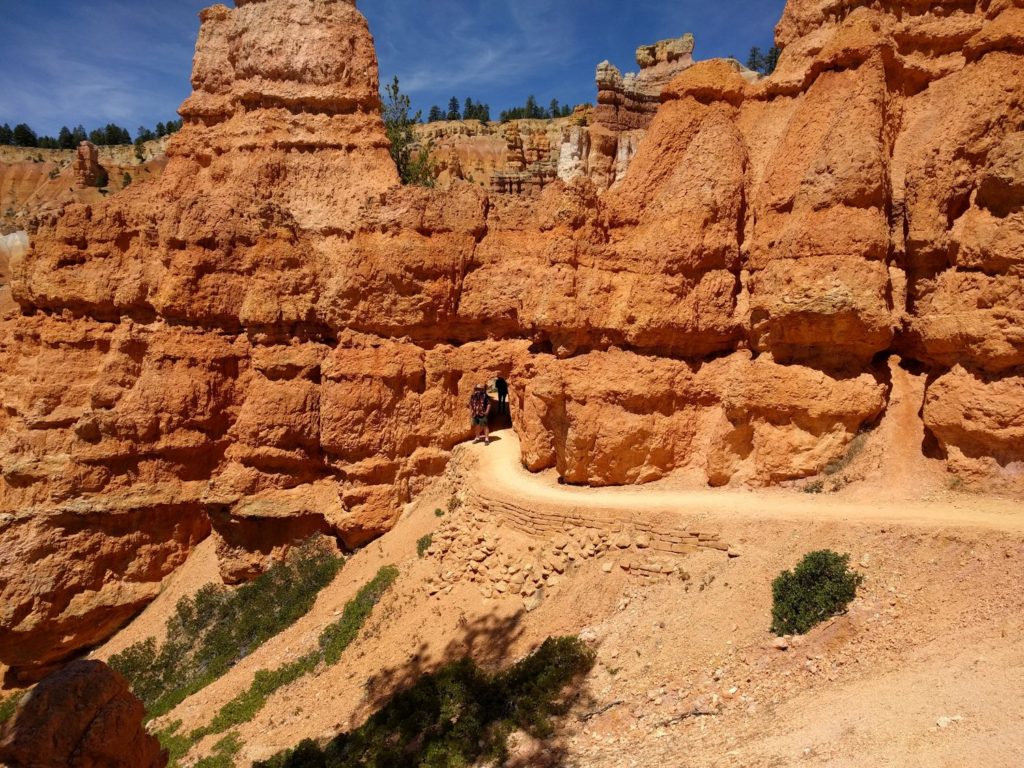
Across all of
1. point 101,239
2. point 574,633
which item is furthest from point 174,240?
point 574,633

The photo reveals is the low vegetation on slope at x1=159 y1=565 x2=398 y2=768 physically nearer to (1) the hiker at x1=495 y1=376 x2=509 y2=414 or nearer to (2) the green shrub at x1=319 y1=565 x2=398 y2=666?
(2) the green shrub at x1=319 y1=565 x2=398 y2=666

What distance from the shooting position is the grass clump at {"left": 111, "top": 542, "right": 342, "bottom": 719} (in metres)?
16.0

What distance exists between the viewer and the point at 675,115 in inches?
600

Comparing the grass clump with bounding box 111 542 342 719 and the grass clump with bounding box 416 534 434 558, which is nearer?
the grass clump with bounding box 416 534 434 558

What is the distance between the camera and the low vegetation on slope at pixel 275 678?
12.4 meters

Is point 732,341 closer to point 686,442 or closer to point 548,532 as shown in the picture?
point 686,442

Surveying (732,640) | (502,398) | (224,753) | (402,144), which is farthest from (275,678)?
(402,144)

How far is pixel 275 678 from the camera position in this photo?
45.7 feet

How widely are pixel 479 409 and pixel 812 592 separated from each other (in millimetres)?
11338

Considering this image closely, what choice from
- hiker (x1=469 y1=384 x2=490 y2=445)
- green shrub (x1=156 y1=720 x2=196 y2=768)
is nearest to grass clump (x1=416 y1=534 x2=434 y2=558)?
hiker (x1=469 y1=384 x2=490 y2=445)

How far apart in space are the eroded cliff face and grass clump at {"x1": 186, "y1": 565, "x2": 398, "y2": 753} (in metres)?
2.72

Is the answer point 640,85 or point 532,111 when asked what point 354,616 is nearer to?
point 640,85

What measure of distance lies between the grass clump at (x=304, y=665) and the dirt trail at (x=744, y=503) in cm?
392

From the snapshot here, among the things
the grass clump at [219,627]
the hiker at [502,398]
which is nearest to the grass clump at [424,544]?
the grass clump at [219,627]
